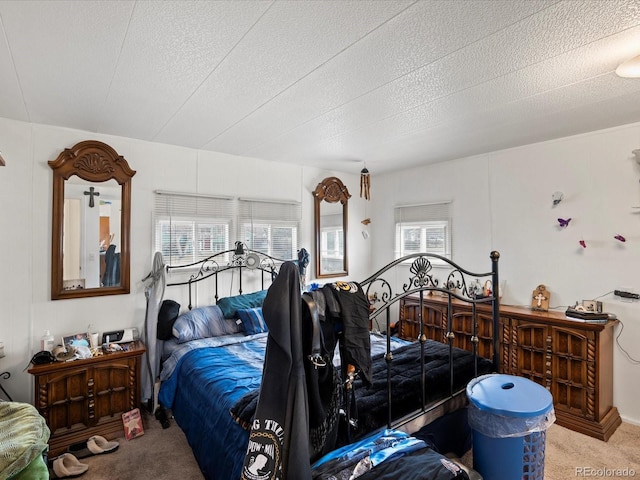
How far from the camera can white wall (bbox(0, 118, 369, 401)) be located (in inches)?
104

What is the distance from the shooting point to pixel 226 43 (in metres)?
1.64

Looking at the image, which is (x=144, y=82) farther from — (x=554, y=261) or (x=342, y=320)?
(x=554, y=261)

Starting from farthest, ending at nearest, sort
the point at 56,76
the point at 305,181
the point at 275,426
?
the point at 305,181 → the point at 56,76 → the point at 275,426

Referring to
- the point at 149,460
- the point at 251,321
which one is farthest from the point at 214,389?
the point at 251,321

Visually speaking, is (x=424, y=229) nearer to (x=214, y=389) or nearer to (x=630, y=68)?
(x=630, y=68)

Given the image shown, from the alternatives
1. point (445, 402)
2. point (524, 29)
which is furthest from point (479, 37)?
point (445, 402)

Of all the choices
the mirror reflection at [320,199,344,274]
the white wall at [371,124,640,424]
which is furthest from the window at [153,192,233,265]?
the white wall at [371,124,640,424]

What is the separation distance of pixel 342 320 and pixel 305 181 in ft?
10.0

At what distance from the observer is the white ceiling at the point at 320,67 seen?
1.43 meters

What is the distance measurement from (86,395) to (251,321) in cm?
136

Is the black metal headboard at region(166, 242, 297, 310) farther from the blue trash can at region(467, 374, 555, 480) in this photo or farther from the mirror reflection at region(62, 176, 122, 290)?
the blue trash can at region(467, 374, 555, 480)

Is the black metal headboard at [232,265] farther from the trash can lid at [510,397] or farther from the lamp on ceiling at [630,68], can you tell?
the lamp on ceiling at [630,68]

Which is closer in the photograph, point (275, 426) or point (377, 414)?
point (275, 426)

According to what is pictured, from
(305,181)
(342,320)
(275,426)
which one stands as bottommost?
(275,426)
